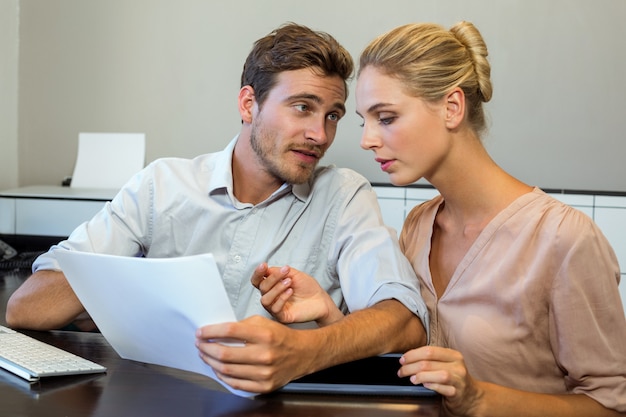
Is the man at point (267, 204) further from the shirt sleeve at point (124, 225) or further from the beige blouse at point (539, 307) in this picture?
the beige blouse at point (539, 307)

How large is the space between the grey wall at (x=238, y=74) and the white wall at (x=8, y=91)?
28 millimetres

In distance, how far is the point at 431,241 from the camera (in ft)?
5.33

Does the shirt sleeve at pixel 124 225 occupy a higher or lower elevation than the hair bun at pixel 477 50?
lower

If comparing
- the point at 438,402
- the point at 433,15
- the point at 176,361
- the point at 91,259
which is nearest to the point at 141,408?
the point at 176,361

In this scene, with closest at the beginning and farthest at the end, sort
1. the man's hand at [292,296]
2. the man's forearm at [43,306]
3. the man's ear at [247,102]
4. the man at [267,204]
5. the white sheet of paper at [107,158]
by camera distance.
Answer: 1. the man's hand at [292,296]
2. the man's forearm at [43,306]
3. the man at [267,204]
4. the man's ear at [247,102]
5. the white sheet of paper at [107,158]

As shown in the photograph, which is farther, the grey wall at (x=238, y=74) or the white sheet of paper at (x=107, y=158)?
the white sheet of paper at (x=107, y=158)

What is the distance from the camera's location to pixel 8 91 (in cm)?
348

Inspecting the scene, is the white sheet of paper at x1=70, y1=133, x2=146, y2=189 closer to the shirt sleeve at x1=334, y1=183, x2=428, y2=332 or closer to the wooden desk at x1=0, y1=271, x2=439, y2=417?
the shirt sleeve at x1=334, y1=183, x2=428, y2=332

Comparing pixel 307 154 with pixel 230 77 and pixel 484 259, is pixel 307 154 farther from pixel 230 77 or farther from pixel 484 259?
pixel 230 77

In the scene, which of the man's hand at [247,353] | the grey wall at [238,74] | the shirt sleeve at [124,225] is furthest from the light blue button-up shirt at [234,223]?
the grey wall at [238,74]

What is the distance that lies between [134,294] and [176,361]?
0.13 meters

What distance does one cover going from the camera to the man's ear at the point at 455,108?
146 centimetres

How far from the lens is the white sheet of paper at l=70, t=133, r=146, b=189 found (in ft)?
10.6

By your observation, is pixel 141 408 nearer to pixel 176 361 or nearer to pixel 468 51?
pixel 176 361
